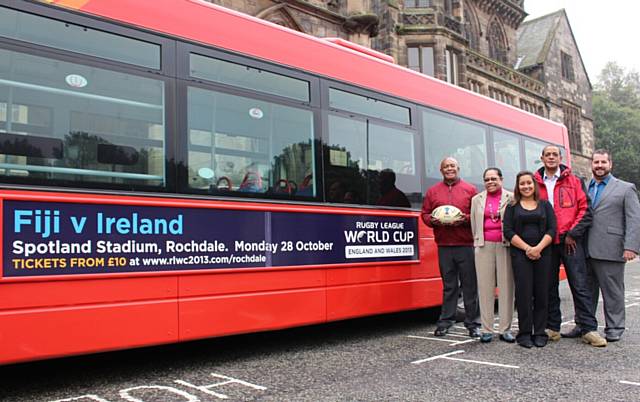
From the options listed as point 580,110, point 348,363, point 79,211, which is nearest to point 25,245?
point 79,211

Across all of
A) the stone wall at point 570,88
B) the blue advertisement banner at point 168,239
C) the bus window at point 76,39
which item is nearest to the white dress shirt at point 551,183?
the blue advertisement banner at point 168,239

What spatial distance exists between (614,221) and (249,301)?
385cm

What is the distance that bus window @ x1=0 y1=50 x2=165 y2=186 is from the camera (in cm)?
389

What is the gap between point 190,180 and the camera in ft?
15.5

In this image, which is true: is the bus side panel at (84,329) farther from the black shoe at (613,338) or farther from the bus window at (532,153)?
the bus window at (532,153)

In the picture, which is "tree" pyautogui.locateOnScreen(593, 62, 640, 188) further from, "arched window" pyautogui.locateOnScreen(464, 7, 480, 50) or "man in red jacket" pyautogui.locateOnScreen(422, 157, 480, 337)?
"man in red jacket" pyautogui.locateOnScreen(422, 157, 480, 337)

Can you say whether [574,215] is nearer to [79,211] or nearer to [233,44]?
[233,44]

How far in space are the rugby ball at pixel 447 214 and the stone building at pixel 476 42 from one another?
11.4 meters

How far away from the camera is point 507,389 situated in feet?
13.8

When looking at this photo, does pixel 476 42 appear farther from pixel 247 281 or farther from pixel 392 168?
pixel 247 281

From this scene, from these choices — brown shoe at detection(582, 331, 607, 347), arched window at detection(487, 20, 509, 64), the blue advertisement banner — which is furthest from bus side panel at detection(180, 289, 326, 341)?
arched window at detection(487, 20, 509, 64)

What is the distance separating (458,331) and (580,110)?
4158 centimetres

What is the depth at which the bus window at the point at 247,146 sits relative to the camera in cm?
484

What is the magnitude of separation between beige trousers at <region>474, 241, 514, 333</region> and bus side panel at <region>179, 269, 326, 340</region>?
1748 millimetres
